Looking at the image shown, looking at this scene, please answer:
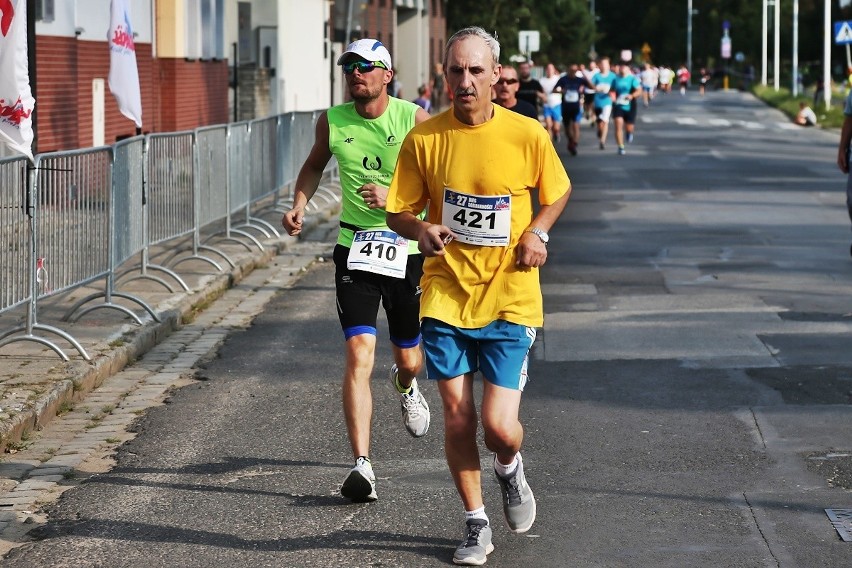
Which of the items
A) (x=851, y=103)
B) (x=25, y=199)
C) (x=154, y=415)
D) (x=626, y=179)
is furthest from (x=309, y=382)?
(x=626, y=179)

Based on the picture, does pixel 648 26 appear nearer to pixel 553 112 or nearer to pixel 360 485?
pixel 553 112

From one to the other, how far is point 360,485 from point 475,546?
1.05 m

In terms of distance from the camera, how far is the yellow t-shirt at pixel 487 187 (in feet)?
20.0

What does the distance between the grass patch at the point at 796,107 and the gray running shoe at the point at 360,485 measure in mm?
46069

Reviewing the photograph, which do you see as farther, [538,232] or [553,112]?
[553,112]

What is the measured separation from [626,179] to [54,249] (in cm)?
1906

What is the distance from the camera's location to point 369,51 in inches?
294

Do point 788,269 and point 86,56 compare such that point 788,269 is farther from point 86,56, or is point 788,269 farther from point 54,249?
point 86,56

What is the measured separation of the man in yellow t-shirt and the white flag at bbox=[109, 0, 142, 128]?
9.39 m

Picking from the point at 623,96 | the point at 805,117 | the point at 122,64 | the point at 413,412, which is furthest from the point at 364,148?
the point at 805,117

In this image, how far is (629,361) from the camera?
10.8 metres

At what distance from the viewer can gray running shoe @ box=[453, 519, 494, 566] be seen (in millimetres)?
6055

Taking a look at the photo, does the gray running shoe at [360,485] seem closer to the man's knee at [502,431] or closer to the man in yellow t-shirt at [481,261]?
the man in yellow t-shirt at [481,261]

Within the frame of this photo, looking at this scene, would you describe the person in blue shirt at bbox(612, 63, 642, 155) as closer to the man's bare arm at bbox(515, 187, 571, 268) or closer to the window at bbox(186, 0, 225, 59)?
the window at bbox(186, 0, 225, 59)
